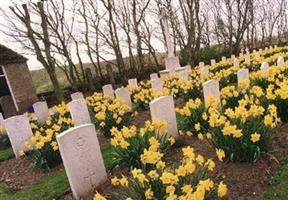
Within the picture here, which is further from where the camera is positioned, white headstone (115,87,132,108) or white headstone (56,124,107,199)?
white headstone (115,87,132,108)

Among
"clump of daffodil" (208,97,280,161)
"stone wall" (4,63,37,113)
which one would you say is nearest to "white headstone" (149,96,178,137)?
"clump of daffodil" (208,97,280,161)

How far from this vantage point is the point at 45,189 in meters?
6.10

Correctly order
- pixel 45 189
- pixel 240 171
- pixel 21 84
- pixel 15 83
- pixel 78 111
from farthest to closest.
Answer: pixel 21 84
pixel 15 83
pixel 78 111
pixel 45 189
pixel 240 171

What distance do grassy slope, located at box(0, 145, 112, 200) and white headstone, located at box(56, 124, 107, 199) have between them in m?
0.61

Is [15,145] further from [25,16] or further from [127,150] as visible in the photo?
[25,16]

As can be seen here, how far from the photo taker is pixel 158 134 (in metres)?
5.82

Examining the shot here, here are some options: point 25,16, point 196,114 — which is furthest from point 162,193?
point 25,16

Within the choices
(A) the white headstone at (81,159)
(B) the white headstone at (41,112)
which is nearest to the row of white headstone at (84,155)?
(A) the white headstone at (81,159)

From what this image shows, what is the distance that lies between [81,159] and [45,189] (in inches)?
53.0

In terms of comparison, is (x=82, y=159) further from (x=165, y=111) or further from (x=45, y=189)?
→ (x=165, y=111)

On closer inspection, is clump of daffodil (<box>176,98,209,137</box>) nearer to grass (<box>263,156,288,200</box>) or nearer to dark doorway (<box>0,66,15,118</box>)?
grass (<box>263,156,288,200</box>)

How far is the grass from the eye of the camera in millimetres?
4230

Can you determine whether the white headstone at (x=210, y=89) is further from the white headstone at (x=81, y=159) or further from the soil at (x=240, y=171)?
the white headstone at (x=81, y=159)

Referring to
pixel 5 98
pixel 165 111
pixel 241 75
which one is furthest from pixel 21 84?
pixel 165 111
